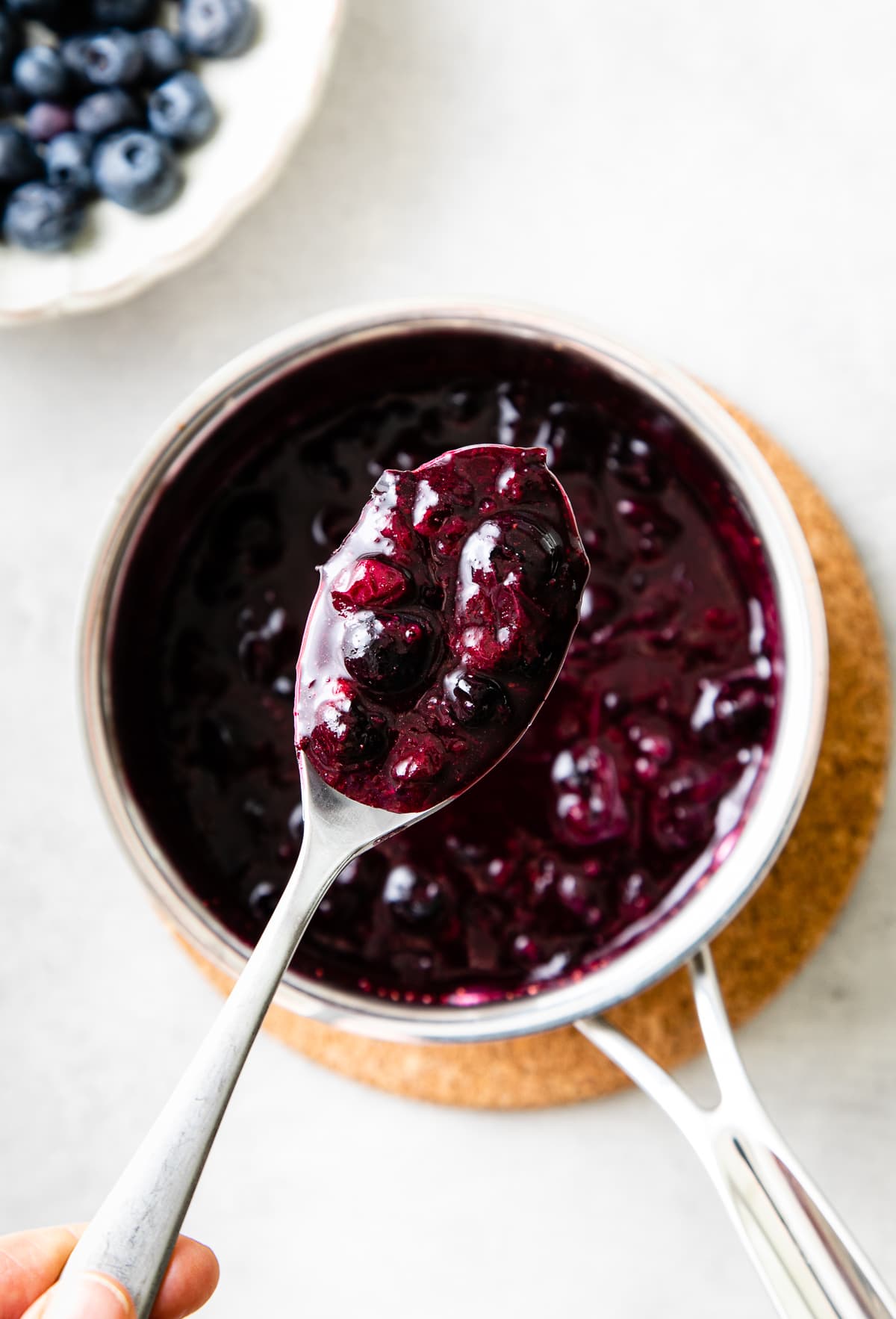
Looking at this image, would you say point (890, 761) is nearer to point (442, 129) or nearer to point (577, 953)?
point (577, 953)

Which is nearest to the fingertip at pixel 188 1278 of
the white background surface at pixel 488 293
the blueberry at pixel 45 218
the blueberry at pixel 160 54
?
the white background surface at pixel 488 293

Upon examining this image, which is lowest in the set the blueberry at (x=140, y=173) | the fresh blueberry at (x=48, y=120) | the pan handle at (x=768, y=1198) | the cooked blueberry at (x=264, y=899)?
the pan handle at (x=768, y=1198)

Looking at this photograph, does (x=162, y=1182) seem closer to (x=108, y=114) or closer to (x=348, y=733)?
(x=348, y=733)

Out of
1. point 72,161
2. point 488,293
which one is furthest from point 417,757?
point 72,161

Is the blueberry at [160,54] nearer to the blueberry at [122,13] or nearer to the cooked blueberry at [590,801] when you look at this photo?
the blueberry at [122,13]

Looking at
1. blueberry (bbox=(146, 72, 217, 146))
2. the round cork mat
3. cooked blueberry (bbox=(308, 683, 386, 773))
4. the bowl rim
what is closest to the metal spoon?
cooked blueberry (bbox=(308, 683, 386, 773))

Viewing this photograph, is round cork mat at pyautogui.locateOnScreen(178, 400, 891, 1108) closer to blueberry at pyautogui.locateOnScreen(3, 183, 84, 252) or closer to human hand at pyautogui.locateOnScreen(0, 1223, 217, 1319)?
human hand at pyautogui.locateOnScreen(0, 1223, 217, 1319)

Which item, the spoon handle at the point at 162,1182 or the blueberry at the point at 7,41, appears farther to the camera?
the blueberry at the point at 7,41
